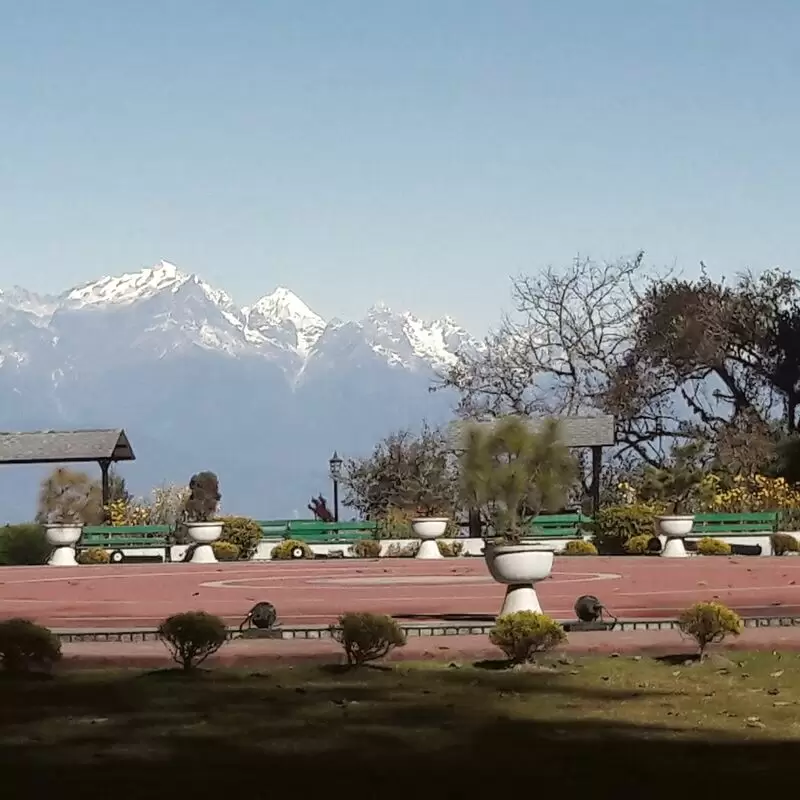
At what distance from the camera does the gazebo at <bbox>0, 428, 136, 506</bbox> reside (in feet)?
138

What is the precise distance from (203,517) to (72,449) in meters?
6.06

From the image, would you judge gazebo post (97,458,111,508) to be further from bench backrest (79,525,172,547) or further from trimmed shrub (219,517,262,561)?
trimmed shrub (219,517,262,561)

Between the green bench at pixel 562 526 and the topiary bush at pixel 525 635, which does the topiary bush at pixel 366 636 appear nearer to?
the topiary bush at pixel 525 635

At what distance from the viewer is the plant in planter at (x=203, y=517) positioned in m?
34.3

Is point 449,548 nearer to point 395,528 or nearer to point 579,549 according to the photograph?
point 395,528

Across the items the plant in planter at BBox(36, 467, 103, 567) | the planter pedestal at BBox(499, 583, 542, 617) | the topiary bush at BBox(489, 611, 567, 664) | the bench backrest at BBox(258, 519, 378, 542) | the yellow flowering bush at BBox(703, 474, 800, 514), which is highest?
the plant in planter at BBox(36, 467, 103, 567)

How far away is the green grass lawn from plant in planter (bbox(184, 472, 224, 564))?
21006mm

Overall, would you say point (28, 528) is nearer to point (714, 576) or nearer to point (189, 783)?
point (714, 576)

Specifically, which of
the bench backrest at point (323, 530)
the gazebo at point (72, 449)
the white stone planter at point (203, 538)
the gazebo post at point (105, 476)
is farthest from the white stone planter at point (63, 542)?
the gazebo post at point (105, 476)

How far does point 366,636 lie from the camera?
520 inches

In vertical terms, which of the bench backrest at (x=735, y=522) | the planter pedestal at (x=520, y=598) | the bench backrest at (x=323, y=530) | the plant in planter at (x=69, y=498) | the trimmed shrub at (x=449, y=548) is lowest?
the planter pedestal at (x=520, y=598)

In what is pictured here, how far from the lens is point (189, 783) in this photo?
8.56m

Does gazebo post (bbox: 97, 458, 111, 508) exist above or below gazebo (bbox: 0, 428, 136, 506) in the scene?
below

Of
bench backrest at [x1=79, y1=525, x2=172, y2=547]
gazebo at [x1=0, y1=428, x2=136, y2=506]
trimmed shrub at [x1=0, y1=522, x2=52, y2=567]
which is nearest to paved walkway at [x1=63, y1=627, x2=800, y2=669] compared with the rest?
trimmed shrub at [x1=0, y1=522, x2=52, y2=567]
